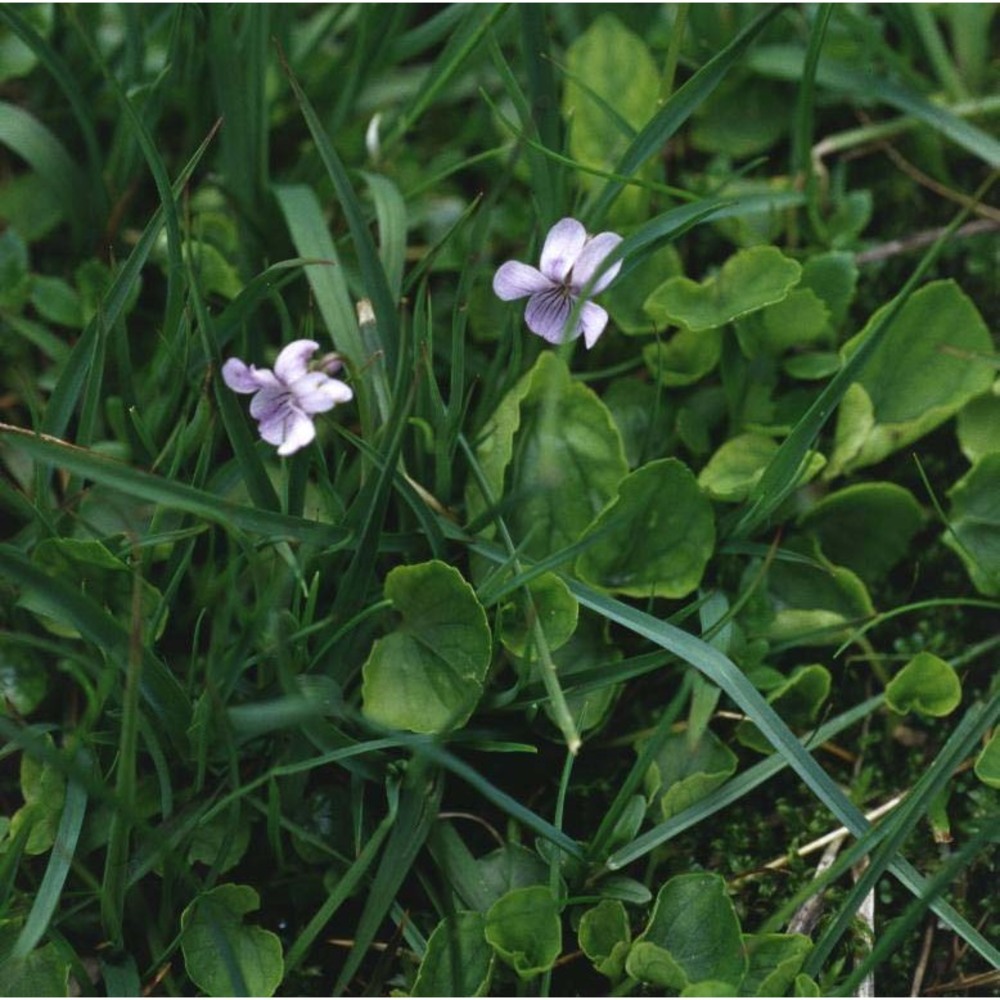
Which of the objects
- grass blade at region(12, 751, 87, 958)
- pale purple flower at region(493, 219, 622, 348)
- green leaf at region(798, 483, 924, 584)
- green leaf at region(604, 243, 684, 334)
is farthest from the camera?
green leaf at region(604, 243, 684, 334)

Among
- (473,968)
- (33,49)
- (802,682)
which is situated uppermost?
(33,49)

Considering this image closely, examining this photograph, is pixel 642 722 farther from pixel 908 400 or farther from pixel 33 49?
pixel 33 49

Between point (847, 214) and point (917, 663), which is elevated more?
point (847, 214)

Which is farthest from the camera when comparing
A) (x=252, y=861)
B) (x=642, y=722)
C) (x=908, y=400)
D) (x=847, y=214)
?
(x=847, y=214)

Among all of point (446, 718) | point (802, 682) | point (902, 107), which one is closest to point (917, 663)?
Answer: point (802, 682)

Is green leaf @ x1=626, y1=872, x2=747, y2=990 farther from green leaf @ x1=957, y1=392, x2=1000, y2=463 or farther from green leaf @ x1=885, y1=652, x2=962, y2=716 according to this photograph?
green leaf @ x1=957, y1=392, x2=1000, y2=463

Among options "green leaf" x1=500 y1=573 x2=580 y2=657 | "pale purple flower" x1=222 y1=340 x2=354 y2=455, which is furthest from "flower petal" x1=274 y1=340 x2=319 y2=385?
"green leaf" x1=500 y1=573 x2=580 y2=657

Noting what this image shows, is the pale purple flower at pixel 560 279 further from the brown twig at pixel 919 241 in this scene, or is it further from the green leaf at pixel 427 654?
the brown twig at pixel 919 241

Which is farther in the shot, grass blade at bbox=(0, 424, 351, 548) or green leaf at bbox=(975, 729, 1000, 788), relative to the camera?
green leaf at bbox=(975, 729, 1000, 788)
